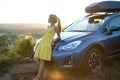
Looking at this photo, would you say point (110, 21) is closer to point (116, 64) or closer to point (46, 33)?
point (116, 64)

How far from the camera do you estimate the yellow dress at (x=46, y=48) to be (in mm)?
8898

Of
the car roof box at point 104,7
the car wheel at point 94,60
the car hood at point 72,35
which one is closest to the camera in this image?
the car wheel at point 94,60

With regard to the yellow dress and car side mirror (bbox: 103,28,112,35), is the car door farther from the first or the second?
the yellow dress

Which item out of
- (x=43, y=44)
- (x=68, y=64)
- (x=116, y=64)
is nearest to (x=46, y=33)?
(x=43, y=44)

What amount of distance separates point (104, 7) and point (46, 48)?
2.39 metres

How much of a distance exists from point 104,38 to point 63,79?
149 cm

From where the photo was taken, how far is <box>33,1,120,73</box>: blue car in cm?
895

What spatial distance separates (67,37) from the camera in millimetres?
9445

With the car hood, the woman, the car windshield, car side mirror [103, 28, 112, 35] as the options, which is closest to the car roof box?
the car windshield

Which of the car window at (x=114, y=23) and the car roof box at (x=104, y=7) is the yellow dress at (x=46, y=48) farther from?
the car roof box at (x=104, y=7)

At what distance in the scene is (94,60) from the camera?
9.41m

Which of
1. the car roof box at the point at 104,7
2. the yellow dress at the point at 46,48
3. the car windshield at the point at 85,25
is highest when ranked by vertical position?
the car roof box at the point at 104,7

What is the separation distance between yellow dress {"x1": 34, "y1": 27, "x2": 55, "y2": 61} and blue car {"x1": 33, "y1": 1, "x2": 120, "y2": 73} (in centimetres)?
17

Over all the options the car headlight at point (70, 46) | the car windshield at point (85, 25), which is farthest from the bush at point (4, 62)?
the car headlight at point (70, 46)
